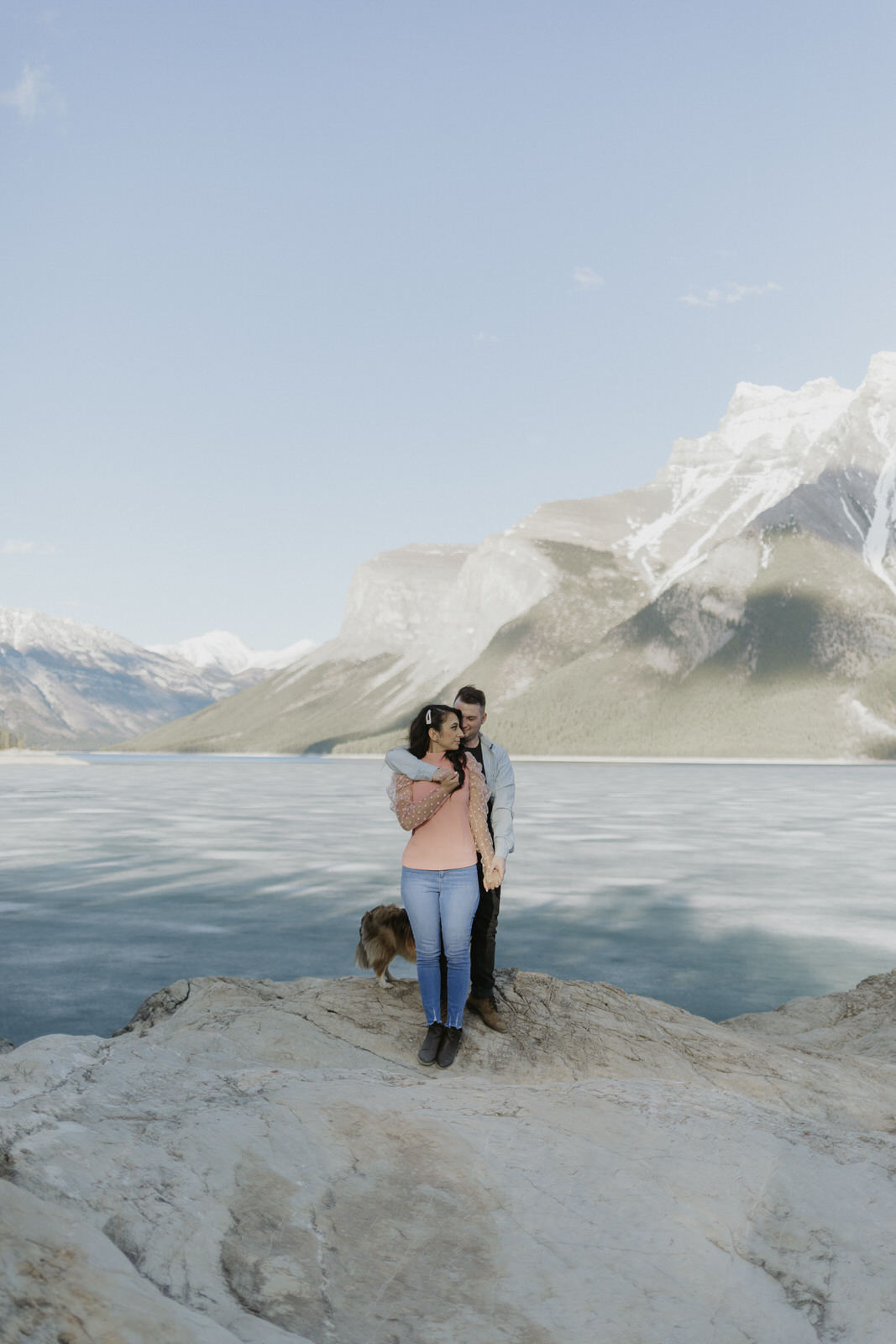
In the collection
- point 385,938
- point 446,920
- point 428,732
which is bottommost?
point 385,938

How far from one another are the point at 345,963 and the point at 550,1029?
23.0 feet

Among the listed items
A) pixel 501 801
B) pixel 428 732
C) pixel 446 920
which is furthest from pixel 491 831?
pixel 428 732

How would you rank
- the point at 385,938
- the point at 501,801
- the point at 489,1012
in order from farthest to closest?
the point at 385,938
the point at 489,1012
the point at 501,801

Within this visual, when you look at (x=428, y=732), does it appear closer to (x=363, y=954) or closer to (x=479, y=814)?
(x=479, y=814)

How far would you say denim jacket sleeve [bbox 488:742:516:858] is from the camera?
20.1ft

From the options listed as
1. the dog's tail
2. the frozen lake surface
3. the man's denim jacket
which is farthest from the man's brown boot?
the frozen lake surface

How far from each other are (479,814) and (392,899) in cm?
1201

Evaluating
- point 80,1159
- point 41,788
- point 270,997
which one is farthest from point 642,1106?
point 41,788

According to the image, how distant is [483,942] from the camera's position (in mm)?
6320

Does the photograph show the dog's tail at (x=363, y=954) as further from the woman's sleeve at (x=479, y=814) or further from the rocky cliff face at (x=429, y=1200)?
the woman's sleeve at (x=479, y=814)

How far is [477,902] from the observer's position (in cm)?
608

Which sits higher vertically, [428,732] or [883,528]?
[883,528]

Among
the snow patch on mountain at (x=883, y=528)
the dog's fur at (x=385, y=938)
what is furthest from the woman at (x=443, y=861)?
the snow patch on mountain at (x=883, y=528)

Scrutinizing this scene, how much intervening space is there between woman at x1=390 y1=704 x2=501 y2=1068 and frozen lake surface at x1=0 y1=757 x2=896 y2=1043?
16.7ft
